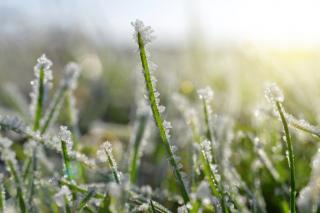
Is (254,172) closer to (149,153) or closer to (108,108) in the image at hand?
(149,153)

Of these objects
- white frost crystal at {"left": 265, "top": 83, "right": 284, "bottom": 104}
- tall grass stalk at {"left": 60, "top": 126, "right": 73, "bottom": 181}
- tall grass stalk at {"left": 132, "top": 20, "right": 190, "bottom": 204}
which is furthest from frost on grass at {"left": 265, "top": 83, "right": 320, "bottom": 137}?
tall grass stalk at {"left": 60, "top": 126, "right": 73, "bottom": 181}

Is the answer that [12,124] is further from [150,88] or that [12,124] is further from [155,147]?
[155,147]

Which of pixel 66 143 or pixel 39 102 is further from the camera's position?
pixel 39 102

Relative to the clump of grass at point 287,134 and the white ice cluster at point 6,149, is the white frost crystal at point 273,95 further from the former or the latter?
the white ice cluster at point 6,149

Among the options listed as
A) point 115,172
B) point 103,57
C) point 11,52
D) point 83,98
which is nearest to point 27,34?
point 11,52

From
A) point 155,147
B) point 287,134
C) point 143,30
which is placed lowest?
point 155,147

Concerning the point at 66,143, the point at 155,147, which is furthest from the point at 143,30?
the point at 155,147

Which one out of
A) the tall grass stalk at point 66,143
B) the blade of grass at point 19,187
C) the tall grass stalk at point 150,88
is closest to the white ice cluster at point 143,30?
the tall grass stalk at point 150,88

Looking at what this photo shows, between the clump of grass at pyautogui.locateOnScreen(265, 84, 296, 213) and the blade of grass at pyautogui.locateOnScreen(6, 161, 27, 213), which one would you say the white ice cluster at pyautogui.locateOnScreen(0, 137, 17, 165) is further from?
the clump of grass at pyautogui.locateOnScreen(265, 84, 296, 213)

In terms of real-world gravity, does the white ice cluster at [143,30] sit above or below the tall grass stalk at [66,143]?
above
